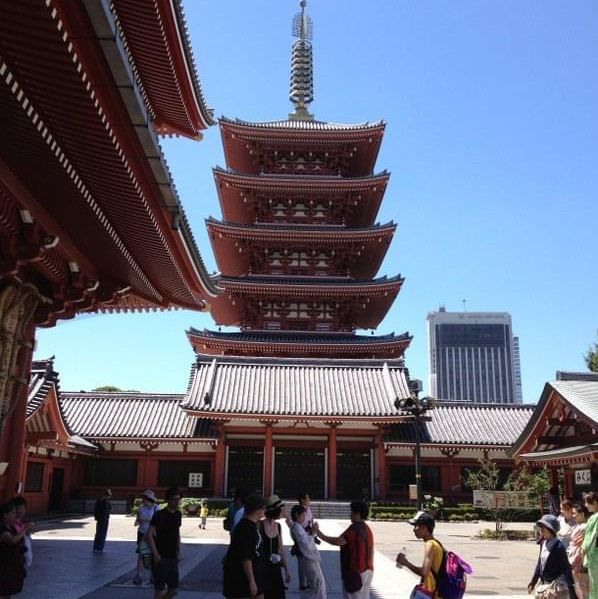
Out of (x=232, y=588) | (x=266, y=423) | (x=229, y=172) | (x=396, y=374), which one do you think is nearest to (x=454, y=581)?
(x=232, y=588)

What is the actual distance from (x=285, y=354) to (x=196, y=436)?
7836 mm

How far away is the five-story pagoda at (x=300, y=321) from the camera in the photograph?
30.5 meters

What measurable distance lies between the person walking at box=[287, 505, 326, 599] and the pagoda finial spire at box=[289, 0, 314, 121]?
37989 millimetres

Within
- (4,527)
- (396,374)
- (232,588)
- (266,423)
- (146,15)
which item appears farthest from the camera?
(396,374)

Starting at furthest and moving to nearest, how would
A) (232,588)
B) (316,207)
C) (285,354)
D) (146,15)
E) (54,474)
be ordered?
(316,207) → (285,354) → (54,474) → (146,15) → (232,588)

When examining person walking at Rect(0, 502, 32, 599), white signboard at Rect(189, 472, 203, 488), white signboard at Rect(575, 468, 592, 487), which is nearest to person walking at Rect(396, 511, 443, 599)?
person walking at Rect(0, 502, 32, 599)

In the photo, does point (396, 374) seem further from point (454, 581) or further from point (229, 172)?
point (454, 581)

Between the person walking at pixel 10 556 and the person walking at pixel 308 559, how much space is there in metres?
3.41

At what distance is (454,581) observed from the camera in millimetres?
6039

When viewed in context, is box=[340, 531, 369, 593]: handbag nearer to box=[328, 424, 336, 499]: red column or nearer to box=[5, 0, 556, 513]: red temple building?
box=[5, 0, 556, 513]: red temple building

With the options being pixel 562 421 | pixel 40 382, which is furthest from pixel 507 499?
pixel 40 382

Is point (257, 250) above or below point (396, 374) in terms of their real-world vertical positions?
above

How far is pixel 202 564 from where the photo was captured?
1435 cm

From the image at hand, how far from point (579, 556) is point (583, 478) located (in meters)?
11.1
